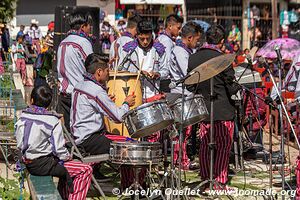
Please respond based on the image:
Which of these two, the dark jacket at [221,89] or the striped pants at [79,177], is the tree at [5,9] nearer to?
the dark jacket at [221,89]

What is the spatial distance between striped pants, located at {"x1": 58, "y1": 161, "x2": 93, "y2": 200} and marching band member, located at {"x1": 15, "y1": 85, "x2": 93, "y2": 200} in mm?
25

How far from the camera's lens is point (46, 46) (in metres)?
19.7

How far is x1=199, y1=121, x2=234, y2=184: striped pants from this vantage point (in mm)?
9352

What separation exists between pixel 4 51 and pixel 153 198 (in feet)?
41.1

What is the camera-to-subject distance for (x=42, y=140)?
7387 millimetres

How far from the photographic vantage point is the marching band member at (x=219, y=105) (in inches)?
364

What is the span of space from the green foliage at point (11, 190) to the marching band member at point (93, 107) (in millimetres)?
801

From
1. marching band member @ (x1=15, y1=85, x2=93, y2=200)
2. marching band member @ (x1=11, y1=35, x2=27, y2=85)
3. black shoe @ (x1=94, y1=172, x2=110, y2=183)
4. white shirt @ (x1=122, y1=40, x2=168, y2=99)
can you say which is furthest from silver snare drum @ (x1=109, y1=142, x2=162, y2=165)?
marching band member @ (x1=11, y1=35, x2=27, y2=85)

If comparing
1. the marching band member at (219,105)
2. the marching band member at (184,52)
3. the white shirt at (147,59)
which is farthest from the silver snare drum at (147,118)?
the marching band member at (184,52)

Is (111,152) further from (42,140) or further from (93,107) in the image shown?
(42,140)

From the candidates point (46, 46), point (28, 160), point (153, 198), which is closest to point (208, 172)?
point (153, 198)

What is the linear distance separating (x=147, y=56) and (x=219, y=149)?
5.63ft

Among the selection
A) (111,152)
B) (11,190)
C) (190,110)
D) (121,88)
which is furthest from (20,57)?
(111,152)

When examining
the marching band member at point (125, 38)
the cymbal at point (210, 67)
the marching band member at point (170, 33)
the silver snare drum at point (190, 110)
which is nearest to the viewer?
the cymbal at point (210, 67)
